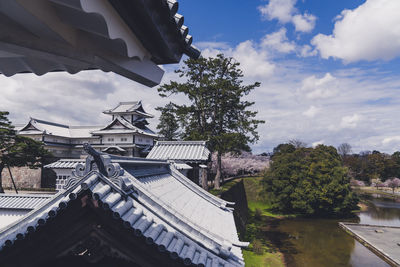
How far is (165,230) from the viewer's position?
3492 millimetres

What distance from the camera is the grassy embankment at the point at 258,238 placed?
14.0m

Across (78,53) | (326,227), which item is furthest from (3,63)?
(326,227)

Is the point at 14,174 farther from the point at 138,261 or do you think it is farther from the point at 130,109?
the point at 138,261

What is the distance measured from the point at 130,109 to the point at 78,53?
3071 cm

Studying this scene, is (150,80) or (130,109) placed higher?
(130,109)

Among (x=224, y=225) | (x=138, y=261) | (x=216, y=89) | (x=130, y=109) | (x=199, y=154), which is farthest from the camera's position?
(x=130, y=109)

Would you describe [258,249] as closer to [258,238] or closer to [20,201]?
[258,238]

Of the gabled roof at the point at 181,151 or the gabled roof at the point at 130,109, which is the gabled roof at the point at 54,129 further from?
the gabled roof at the point at 181,151

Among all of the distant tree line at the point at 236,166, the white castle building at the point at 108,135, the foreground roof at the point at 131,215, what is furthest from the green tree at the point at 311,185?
the foreground roof at the point at 131,215

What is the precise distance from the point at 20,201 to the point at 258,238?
15685 millimetres

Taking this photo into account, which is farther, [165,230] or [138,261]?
[165,230]

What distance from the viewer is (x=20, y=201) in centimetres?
1162

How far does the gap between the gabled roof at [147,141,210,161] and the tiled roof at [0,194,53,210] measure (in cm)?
600

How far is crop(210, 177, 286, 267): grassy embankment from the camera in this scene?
1403cm
